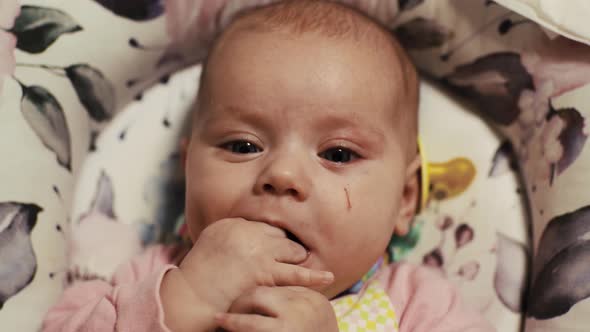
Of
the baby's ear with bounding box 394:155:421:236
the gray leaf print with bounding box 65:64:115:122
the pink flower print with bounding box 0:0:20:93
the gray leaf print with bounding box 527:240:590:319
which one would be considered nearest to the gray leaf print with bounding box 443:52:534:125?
the baby's ear with bounding box 394:155:421:236

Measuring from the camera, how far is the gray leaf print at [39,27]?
1.17 m

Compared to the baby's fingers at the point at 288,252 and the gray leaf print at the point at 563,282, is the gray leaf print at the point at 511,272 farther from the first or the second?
the baby's fingers at the point at 288,252

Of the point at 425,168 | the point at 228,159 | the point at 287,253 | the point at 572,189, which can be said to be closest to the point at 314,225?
the point at 287,253

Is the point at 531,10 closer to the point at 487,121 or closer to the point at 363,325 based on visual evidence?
the point at 487,121

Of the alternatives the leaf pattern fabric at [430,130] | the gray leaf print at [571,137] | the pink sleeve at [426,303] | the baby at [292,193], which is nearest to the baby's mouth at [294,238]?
the baby at [292,193]

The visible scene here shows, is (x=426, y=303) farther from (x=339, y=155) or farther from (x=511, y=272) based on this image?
(x=339, y=155)

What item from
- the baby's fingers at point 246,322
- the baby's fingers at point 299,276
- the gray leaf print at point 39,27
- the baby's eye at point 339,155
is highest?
the gray leaf print at point 39,27

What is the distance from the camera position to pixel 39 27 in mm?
1190

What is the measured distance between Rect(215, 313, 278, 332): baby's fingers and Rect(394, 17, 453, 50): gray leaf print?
2.27ft

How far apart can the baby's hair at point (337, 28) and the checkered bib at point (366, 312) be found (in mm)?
257

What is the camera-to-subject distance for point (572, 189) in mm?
1146

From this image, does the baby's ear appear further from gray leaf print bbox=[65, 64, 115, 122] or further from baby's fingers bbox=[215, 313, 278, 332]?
gray leaf print bbox=[65, 64, 115, 122]

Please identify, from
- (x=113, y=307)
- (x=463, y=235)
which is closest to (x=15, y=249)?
(x=113, y=307)

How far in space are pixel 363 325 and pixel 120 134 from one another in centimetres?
63
